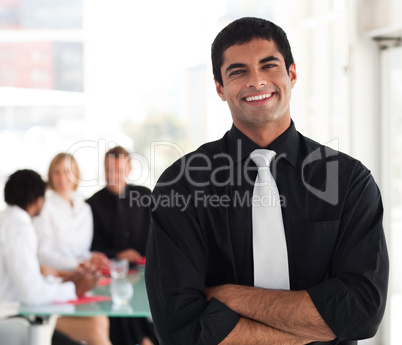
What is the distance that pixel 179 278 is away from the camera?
53.8 inches

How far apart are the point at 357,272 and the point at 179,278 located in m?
0.40

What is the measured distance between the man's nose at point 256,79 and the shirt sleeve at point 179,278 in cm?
27

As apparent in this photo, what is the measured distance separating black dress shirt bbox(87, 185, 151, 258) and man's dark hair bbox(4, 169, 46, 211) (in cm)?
99

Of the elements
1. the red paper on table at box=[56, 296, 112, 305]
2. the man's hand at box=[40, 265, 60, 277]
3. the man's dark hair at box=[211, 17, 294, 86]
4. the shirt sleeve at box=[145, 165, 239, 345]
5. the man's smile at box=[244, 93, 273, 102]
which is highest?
the man's dark hair at box=[211, 17, 294, 86]

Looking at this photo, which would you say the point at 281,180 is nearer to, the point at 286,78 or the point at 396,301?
the point at 286,78

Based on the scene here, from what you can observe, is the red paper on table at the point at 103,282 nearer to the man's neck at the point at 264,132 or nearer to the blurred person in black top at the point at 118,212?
the blurred person in black top at the point at 118,212

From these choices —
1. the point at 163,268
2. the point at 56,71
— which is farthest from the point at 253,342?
the point at 56,71

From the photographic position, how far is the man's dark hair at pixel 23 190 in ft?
10.3

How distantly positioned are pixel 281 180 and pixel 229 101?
227 millimetres

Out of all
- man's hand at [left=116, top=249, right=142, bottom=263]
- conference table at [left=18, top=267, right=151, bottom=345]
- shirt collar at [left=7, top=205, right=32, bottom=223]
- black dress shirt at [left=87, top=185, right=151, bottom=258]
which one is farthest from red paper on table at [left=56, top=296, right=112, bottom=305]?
black dress shirt at [left=87, top=185, right=151, bottom=258]

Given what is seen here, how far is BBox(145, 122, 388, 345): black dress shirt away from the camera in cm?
135

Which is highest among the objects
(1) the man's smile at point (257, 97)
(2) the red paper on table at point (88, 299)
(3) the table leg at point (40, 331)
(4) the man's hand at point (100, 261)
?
(1) the man's smile at point (257, 97)

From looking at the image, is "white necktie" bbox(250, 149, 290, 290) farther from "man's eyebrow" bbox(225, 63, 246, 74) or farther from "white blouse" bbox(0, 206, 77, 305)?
"white blouse" bbox(0, 206, 77, 305)

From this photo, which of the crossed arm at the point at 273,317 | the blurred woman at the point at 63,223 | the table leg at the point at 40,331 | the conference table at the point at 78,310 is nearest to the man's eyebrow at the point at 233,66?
the crossed arm at the point at 273,317
